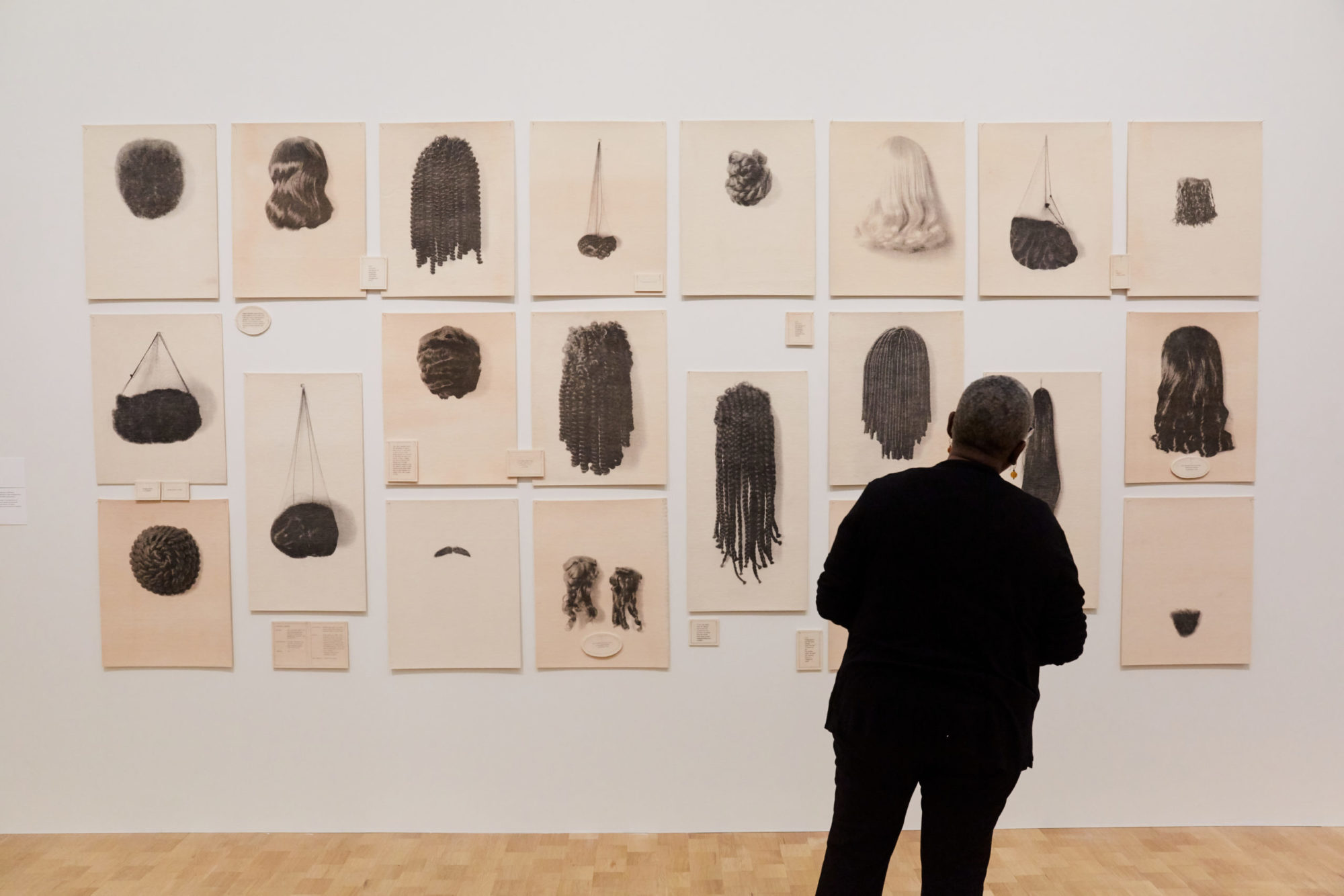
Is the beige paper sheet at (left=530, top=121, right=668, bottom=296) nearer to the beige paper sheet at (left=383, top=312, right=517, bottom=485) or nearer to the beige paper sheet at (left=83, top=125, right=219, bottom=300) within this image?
the beige paper sheet at (left=383, top=312, right=517, bottom=485)

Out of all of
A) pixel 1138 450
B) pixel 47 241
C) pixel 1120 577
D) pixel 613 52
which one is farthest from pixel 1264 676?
pixel 47 241

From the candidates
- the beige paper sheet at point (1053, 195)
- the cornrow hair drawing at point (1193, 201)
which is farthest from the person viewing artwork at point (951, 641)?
the cornrow hair drawing at point (1193, 201)

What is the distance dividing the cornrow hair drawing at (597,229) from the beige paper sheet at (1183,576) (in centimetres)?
201

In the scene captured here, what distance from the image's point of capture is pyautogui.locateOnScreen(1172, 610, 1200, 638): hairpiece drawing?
9.91 ft

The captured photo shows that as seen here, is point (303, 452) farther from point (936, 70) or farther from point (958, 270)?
point (936, 70)

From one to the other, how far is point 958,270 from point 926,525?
5.12 feet

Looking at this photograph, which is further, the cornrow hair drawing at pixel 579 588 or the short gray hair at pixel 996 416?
the cornrow hair drawing at pixel 579 588

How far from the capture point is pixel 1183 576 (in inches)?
119

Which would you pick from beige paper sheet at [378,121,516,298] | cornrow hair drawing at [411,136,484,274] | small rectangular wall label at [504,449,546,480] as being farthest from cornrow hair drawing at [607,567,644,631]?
cornrow hair drawing at [411,136,484,274]

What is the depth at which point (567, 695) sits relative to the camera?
9.91 feet

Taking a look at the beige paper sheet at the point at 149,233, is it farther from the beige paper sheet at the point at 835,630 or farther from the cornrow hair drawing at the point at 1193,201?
the cornrow hair drawing at the point at 1193,201

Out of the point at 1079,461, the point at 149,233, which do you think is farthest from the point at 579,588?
the point at 149,233

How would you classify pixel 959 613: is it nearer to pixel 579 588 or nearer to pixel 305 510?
pixel 579 588

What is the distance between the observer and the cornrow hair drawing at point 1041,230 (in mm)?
2955
